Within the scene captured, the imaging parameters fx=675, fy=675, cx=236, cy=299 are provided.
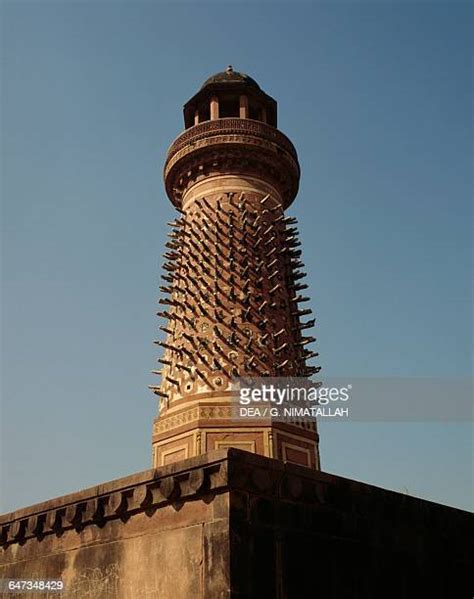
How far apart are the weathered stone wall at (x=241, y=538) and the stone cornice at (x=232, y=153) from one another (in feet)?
43.8

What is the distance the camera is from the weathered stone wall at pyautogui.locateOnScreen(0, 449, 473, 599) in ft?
18.8

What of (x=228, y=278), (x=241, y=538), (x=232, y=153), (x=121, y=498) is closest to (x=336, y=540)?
(x=241, y=538)

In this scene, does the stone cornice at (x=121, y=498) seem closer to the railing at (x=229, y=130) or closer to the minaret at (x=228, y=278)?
the minaret at (x=228, y=278)

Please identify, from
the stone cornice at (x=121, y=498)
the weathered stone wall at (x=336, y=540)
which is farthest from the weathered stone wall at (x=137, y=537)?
the weathered stone wall at (x=336, y=540)

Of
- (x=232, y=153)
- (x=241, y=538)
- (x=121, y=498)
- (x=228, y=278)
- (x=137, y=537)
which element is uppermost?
(x=232, y=153)

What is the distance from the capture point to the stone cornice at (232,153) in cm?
1922

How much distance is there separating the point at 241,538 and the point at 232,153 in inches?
586

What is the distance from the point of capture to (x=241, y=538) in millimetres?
5633

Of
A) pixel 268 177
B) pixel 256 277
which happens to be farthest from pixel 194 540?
pixel 268 177

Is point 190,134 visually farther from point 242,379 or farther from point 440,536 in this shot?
point 440,536

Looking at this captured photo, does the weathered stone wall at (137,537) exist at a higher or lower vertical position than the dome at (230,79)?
lower

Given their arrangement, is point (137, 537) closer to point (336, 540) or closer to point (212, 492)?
point (212, 492)

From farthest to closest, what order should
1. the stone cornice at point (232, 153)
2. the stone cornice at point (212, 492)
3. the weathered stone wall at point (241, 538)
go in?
the stone cornice at point (232, 153), the stone cornice at point (212, 492), the weathered stone wall at point (241, 538)

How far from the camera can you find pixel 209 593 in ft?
18.1
